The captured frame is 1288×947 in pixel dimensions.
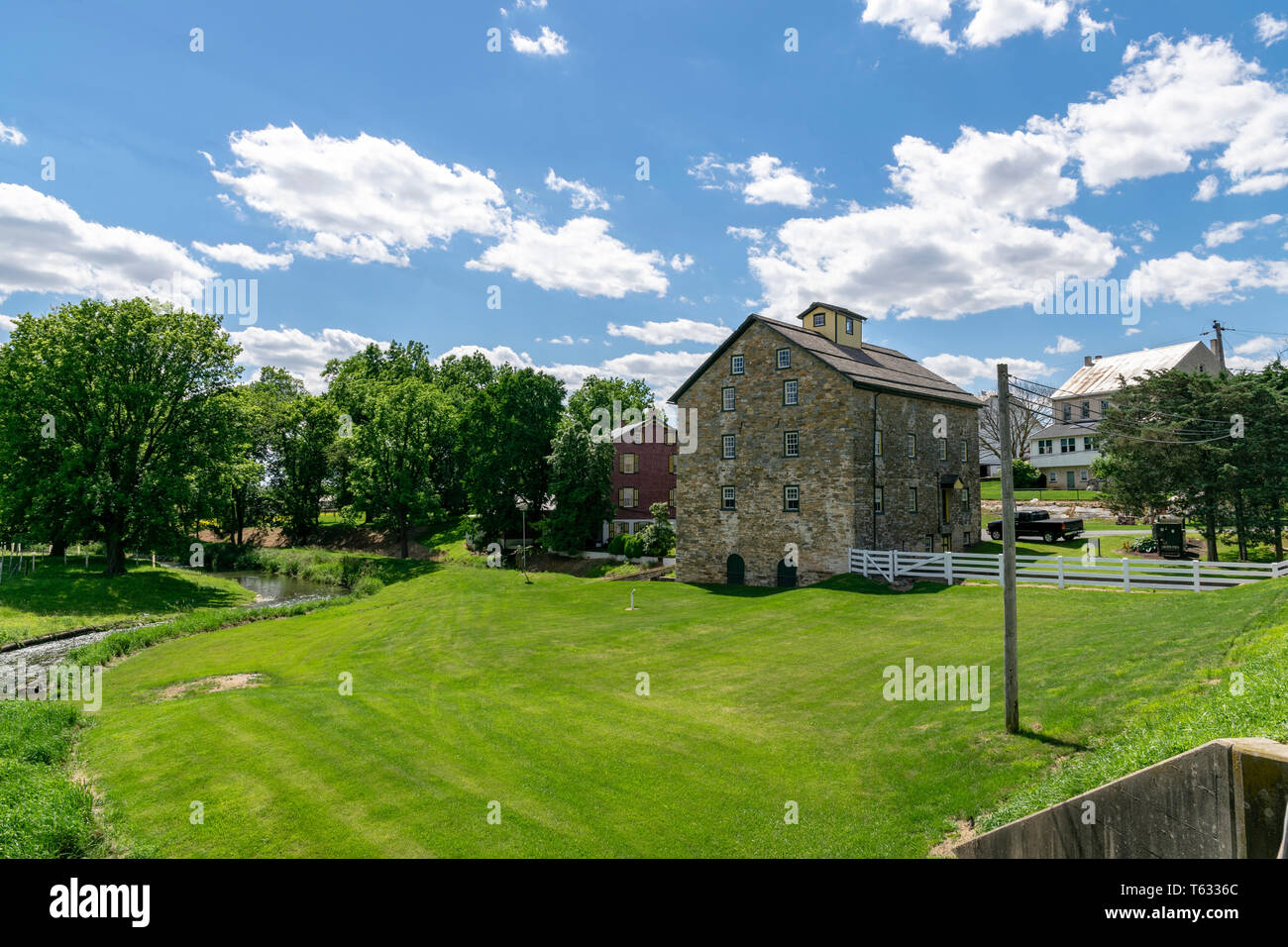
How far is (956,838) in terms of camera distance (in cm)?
971

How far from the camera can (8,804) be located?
11250 millimetres

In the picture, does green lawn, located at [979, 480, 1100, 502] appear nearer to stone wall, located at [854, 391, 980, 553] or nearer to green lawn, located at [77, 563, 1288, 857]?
stone wall, located at [854, 391, 980, 553]

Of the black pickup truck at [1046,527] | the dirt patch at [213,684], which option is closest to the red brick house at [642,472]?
the black pickup truck at [1046,527]

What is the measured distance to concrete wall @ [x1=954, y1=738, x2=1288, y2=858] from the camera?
5.85 metres

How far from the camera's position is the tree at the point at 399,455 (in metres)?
54.4

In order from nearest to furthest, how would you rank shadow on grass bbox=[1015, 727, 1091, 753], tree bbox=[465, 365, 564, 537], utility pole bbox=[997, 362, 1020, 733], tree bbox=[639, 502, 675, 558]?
shadow on grass bbox=[1015, 727, 1091, 753]
utility pole bbox=[997, 362, 1020, 733]
tree bbox=[639, 502, 675, 558]
tree bbox=[465, 365, 564, 537]

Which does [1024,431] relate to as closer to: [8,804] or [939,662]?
[939,662]

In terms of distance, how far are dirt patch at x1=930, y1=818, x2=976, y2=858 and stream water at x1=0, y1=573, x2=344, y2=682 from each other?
29049mm

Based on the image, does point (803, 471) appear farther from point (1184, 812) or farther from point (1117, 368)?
point (1117, 368)

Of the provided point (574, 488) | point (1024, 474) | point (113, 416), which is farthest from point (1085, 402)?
point (113, 416)

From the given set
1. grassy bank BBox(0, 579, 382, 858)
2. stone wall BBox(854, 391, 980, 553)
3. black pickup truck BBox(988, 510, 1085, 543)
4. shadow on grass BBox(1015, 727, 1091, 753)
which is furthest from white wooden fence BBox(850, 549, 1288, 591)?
grassy bank BBox(0, 579, 382, 858)

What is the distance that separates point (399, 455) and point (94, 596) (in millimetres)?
23370
